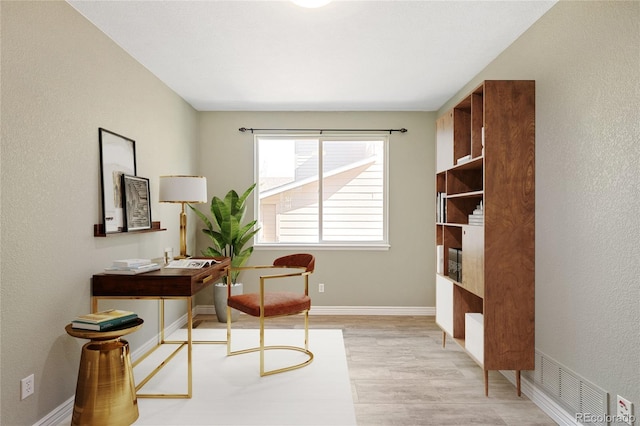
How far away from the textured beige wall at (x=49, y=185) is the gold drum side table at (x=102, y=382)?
0.75 feet

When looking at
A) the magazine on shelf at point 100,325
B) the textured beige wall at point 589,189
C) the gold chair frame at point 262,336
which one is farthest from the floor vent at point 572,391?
the magazine on shelf at point 100,325

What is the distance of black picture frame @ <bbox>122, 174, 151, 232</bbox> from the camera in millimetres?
3148

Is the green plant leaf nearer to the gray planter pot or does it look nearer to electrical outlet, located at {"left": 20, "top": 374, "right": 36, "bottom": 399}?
the gray planter pot

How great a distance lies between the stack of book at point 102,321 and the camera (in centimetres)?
221

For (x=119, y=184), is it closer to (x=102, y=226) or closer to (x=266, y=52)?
(x=102, y=226)

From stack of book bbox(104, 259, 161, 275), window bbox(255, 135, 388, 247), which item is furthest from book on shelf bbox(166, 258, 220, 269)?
window bbox(255, 135, 388, 247)

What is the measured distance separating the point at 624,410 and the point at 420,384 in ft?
4.31

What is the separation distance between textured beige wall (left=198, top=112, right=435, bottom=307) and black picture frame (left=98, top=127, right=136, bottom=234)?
2150 mm

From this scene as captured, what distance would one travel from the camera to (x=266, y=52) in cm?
325

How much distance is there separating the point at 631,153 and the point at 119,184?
3241 mm

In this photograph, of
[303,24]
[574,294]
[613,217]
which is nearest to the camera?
[613,217]

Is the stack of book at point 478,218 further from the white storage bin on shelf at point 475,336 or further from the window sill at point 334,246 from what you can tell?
the window sill at point 334,246

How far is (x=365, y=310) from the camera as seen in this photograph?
16.6 feet

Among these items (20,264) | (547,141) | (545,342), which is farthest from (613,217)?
(20,264)
